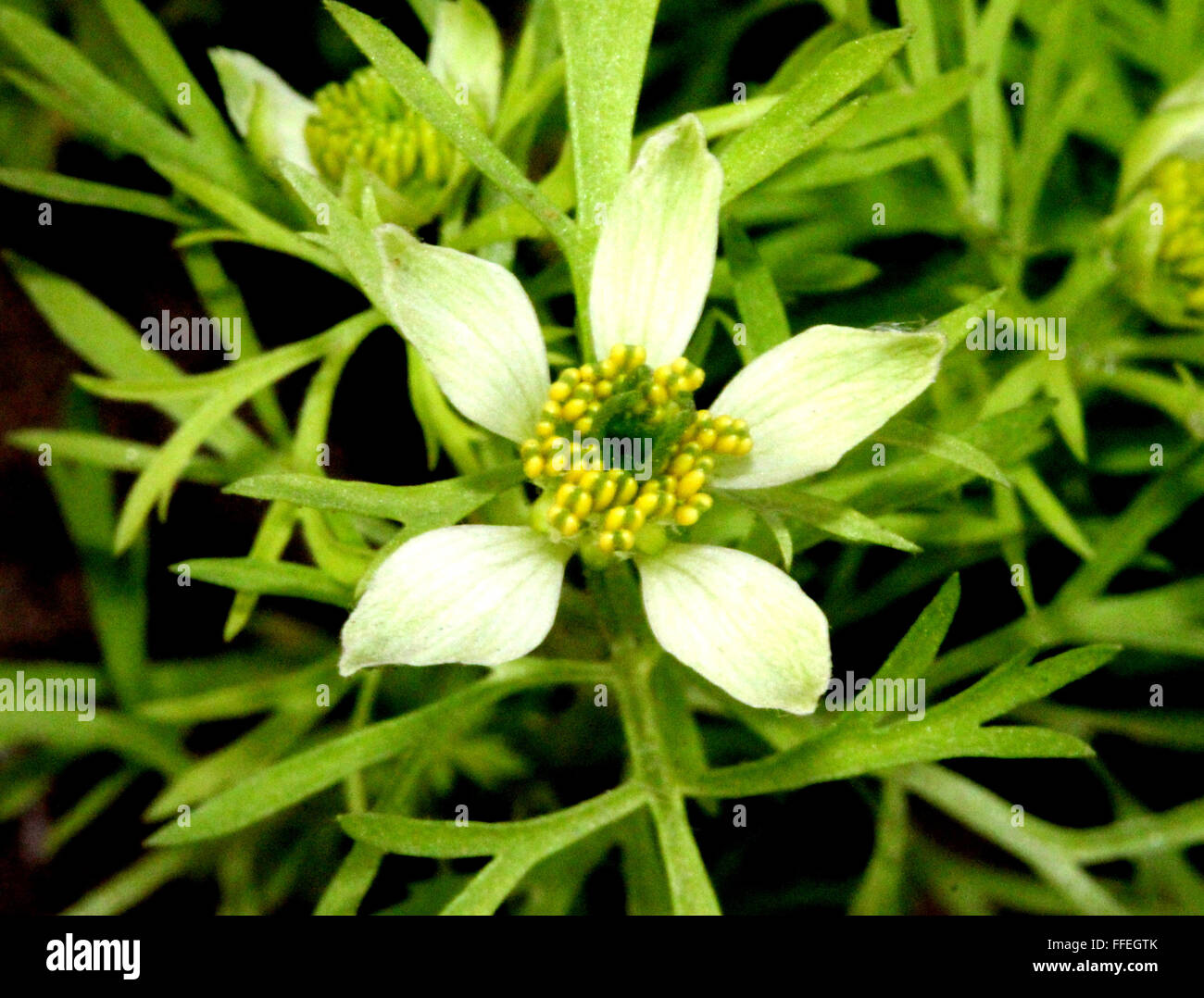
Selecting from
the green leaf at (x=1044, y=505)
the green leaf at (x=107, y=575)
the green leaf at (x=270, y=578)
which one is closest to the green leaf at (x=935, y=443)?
the green leaf at (x=1044, y=505)

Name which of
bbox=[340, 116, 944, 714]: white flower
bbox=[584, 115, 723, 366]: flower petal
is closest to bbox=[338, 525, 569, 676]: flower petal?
bbox=[340, 116, 944, 714]: white flower

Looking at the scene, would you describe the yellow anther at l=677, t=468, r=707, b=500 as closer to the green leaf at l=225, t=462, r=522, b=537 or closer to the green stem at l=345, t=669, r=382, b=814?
the green leaf at l=225, t=462, r=522, b=537

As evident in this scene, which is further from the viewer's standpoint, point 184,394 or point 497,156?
point 184,394

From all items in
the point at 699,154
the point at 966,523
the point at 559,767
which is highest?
the point at 699,154

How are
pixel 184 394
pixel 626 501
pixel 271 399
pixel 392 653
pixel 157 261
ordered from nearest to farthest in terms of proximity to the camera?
pixel 392 653, pixel 626 501, pixel 184 394, pixel 271 399, pixel 157 261

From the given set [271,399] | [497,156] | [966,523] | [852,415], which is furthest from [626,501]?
[271,399]

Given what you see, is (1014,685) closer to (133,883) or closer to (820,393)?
(820,393)
